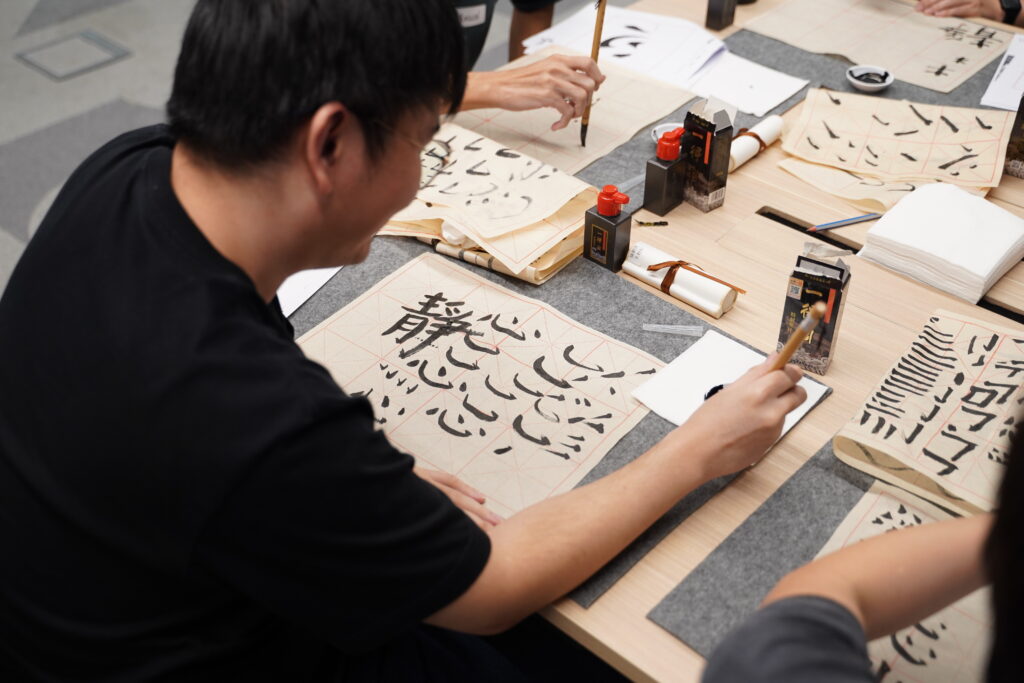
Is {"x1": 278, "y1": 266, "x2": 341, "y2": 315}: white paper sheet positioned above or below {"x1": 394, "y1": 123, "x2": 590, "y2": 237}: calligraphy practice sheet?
below

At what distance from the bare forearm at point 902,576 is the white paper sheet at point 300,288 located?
0.68m

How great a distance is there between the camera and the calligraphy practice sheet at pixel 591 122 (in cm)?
141

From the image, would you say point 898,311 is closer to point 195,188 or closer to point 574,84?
point 574,84

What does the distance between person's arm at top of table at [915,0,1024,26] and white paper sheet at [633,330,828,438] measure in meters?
1.08

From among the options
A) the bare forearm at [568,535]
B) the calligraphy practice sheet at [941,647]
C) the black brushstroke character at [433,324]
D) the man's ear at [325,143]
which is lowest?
the calligraphy practice sheet at [941,647]

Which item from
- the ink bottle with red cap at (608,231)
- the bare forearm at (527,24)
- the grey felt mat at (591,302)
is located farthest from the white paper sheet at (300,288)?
the bare forearm at (527,24)

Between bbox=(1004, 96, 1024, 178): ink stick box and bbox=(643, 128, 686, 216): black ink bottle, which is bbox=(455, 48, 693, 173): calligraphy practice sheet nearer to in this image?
bbox=(643, 128, 686, 216): black ink bottle

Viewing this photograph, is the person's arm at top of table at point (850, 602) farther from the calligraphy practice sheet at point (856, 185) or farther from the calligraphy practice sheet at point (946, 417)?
the calligraphy practice sheet at point (856, 185)

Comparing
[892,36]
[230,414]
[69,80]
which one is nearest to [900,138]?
[892,36]

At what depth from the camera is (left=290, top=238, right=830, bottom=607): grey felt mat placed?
3.22ft

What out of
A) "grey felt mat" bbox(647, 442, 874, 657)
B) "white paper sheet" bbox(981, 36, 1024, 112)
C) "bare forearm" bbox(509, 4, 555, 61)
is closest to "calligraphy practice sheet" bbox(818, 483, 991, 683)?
"grey felt mat" bbox(647, 442, 874, 657)

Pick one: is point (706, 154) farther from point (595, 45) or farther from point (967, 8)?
point (967, 8)

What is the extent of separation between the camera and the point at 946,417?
947mm

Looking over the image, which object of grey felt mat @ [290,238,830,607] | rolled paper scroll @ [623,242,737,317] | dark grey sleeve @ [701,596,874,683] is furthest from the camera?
rolled paper scroll @ [623,242,737,317]
